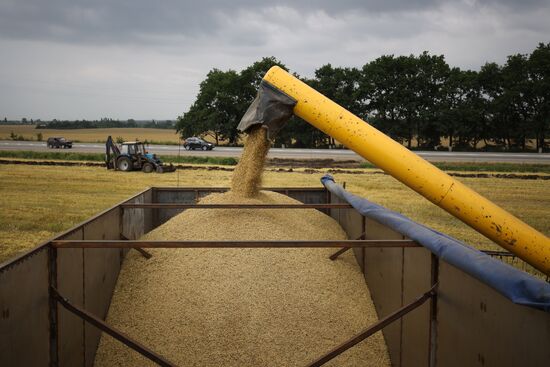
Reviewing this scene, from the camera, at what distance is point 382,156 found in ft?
15.5

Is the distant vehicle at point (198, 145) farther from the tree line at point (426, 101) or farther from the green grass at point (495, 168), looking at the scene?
the green grass at point (495, 168)

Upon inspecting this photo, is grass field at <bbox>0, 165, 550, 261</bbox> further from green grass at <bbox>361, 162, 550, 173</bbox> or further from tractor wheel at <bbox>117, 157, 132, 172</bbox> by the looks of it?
green grass at <bbox>361, 162, 550, 173</bbox>

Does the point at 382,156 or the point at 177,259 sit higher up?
the point at 382,156

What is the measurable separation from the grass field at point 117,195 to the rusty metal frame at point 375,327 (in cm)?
625

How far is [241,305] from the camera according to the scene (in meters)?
4.65

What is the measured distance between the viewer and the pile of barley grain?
14.0 ft

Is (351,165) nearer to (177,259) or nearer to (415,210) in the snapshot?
(415,210)

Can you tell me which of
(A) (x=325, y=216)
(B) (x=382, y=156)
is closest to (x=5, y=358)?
(B) (x=382, y=156)

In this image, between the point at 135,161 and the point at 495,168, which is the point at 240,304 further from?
the point at 495,168

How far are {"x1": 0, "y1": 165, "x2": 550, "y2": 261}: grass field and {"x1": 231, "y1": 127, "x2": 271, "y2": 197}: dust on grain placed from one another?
3916mm

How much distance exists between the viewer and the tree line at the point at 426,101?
37.2 m

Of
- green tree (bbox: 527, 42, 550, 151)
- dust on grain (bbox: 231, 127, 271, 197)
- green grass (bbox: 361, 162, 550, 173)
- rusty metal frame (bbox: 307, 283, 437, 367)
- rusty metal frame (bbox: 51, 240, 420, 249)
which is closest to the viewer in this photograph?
rusty metal frame (bbox: 307, 283, 437, 367)

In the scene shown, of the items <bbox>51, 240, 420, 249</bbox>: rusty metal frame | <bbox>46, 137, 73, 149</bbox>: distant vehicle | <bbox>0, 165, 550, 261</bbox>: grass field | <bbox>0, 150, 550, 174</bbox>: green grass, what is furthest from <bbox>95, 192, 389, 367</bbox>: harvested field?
<bbox>46, 137, 73, 149</bbox>: distant vehicle

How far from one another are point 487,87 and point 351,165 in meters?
20.1
